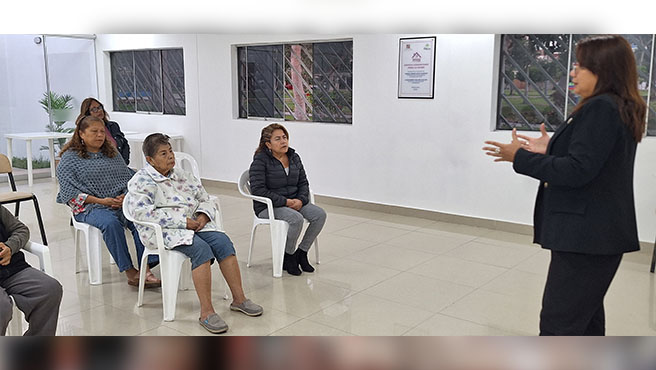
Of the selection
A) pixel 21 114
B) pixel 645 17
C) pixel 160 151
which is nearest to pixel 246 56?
pixel 21 114

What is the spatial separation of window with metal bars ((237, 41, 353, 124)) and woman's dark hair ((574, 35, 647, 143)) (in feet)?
14.6

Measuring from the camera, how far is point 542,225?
1983 mm

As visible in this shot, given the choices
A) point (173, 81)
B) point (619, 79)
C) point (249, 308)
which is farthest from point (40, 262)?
point (173, 81)

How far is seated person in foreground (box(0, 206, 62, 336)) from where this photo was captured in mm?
2393

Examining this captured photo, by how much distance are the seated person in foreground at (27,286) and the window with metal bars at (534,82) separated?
3.79m

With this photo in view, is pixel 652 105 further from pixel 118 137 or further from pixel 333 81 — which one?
pixel 118 137

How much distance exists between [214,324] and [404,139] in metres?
3.29

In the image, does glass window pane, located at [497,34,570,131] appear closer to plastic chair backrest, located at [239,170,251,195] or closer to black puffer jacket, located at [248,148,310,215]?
black puffer jacket, located at [248,148,310,215]

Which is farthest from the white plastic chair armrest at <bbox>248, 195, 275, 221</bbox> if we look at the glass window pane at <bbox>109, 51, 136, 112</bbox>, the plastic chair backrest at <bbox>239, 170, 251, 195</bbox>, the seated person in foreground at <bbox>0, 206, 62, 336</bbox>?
the glass window pane at <bbox>109, 51, 136, 112</bbox>

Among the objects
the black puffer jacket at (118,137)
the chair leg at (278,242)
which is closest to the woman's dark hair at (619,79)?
the chair leg at (278,242)

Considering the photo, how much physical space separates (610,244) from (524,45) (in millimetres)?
3482

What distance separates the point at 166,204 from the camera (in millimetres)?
3219

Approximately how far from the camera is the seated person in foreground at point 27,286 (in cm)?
239

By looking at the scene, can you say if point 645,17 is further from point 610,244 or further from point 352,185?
point 352,185
